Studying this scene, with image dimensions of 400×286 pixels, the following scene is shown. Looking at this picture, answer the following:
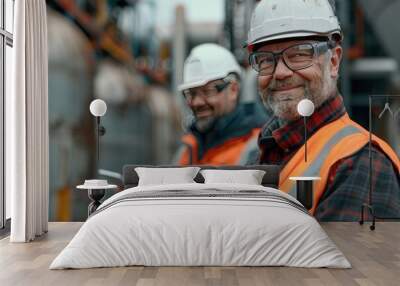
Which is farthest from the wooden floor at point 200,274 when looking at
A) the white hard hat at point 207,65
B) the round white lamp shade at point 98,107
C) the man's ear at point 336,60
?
the white hard hat at point 207,65

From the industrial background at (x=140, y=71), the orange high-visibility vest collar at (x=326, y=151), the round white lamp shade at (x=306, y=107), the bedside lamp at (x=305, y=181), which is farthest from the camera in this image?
the industrial background at (x=140, y=71)

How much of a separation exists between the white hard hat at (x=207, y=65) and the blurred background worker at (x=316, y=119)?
0.26 metres

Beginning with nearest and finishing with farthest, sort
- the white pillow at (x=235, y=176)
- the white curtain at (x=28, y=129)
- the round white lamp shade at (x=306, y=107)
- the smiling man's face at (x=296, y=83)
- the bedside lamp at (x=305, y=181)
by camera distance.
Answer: the white curtain at (x=28, y=129) < the white pillow at (x=235, y=176) < the bedside lamp at (x=305, y=181) < the round white lamp shade at (x=306, y=107) < the smiling man's face at (x=296, y=83)

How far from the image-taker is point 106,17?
6590mm

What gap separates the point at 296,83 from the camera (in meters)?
6.38

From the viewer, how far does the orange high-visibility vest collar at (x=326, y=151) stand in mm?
6262

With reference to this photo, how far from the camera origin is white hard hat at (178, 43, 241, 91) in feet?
21.4

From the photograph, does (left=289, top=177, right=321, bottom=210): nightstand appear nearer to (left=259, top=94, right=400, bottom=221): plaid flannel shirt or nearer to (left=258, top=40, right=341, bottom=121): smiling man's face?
(left=259, top=94, right=400, bottom=221): plaid flannel shirt

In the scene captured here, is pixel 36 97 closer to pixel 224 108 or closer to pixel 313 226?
pixel 224 108

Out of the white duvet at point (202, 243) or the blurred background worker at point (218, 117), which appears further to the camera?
the blurred background worker at point (218, 117)

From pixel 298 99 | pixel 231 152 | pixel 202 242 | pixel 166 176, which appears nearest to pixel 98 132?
pixel 166 176

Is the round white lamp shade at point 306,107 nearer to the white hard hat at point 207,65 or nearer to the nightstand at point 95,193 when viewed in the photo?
the white hard hat at point 207,65

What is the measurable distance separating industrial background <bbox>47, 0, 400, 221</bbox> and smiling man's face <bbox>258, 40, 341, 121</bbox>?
147mm

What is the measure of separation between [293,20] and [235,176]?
1.80 meters
